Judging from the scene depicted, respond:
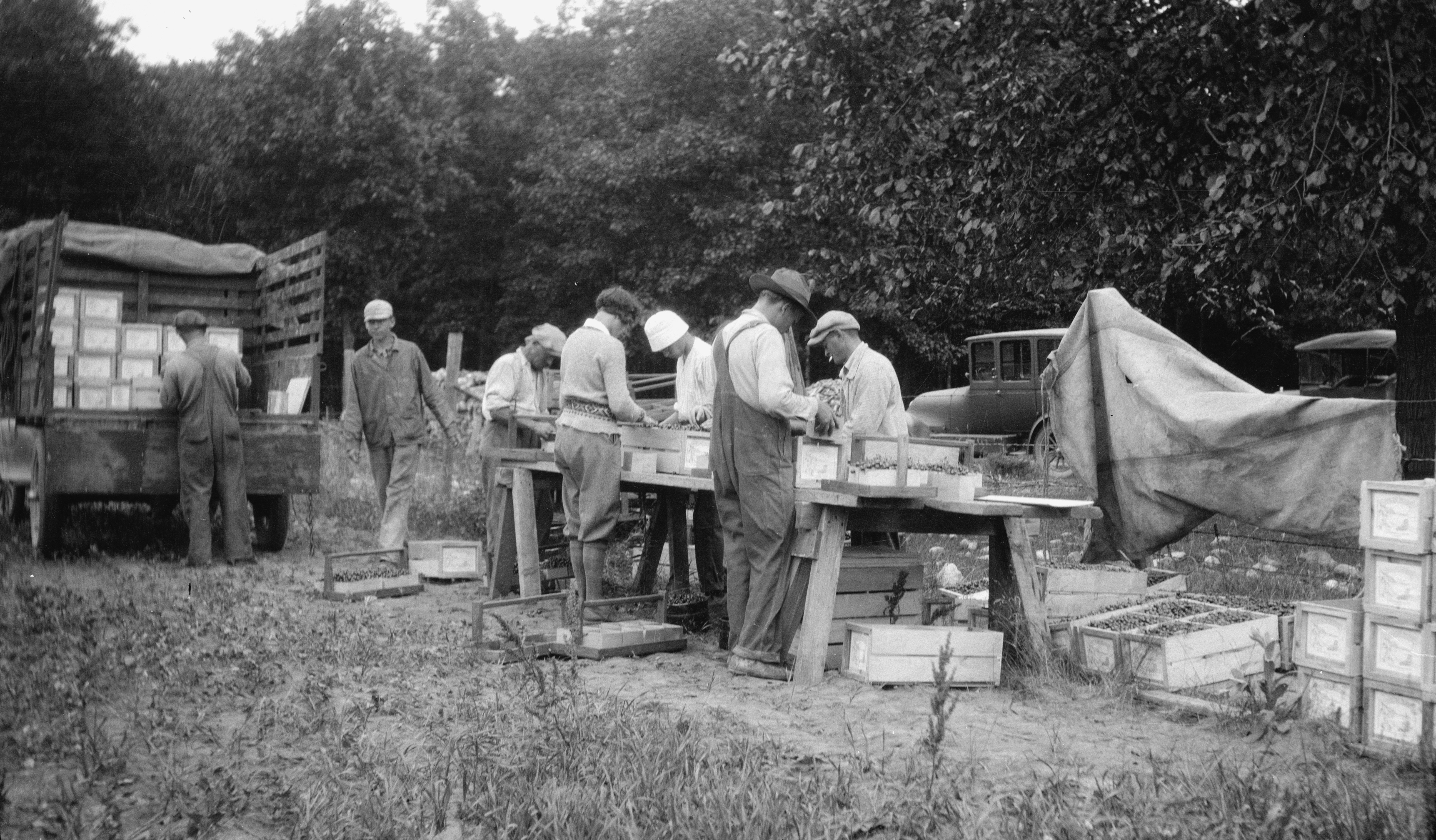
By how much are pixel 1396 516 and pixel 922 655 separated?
208 cm

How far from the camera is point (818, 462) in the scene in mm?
6004

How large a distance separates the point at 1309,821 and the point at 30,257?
9932 millimetres

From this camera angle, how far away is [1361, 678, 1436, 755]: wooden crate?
4441mm

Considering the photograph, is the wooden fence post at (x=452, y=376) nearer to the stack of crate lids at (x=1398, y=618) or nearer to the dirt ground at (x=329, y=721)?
the dirt ground at (x=329, y=721)

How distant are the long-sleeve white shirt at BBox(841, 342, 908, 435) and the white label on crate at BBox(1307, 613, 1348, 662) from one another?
297 cm

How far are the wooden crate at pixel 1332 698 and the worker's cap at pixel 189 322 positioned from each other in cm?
797

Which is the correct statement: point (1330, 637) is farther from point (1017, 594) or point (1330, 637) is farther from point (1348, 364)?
point (1348, 364)

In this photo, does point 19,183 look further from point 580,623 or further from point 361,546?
point 580,623

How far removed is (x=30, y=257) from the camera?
9.89 m

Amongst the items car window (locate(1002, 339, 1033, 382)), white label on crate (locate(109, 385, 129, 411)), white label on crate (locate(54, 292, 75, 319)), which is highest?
car window (locate(1002, 339, 1033, 382))

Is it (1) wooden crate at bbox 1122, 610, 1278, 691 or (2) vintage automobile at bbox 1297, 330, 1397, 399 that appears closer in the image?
(1) wooden crate at bbox 1122, 610, 1278, 691

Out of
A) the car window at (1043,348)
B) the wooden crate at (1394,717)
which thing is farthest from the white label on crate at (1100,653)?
the car window at (1043,348)

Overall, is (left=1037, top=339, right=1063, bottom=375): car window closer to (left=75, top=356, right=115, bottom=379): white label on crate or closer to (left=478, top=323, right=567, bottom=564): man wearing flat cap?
(left=478, top=323, right=567, bottom=564): man wearing flat cap

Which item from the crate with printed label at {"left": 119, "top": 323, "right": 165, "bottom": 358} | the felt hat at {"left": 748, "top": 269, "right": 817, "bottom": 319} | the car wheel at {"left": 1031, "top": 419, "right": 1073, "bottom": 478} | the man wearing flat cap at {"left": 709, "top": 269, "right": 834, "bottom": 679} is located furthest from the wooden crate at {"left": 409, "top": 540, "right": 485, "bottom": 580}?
the car wheel at {"left": 1031, "top": 419, "right": 1073, "bottom": 478}
